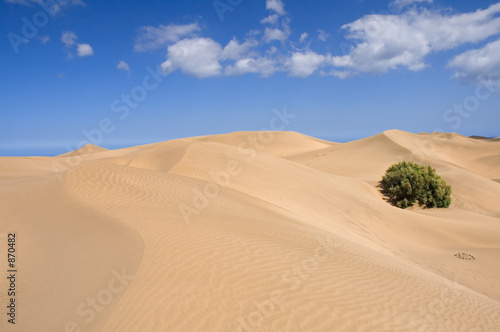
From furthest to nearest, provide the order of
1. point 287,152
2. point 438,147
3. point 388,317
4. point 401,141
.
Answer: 1. point 287,152
2. point 438,147
3. point 401,141
4. point 388,317

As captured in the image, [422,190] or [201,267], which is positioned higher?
[422,190]

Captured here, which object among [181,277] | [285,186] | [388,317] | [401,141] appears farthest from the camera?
[401,141]

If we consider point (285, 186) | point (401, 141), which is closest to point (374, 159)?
point (401, 141)

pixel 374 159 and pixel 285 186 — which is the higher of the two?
pixel 374 159

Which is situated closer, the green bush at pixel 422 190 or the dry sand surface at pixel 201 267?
the dry sand surface at pixel 201 267

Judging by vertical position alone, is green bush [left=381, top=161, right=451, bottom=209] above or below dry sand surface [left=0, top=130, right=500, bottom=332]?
above

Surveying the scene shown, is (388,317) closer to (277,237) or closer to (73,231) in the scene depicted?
(277,237)

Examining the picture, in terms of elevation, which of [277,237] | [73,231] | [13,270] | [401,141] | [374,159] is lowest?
[13,270]

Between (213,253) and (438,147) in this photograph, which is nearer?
(213,253)

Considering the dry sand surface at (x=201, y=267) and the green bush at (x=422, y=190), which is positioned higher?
the green bush at (x=422, y=190)

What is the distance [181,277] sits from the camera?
11.7ft

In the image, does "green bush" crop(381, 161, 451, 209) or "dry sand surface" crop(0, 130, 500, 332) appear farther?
"green bush" crop(381, 161, 451, 209)

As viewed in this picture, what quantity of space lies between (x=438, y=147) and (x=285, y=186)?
30.9 metres

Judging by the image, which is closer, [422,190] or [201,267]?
[201,267]
